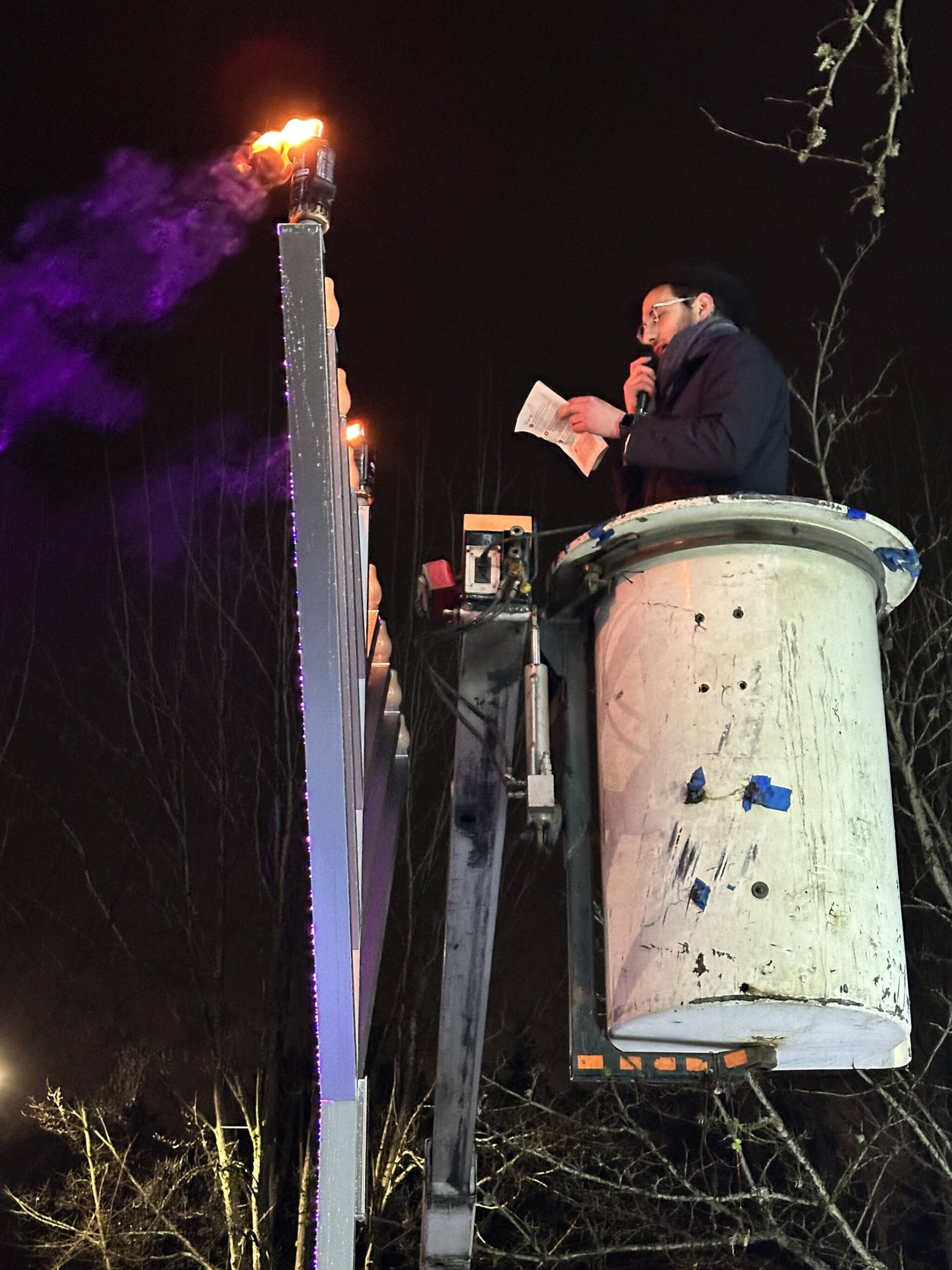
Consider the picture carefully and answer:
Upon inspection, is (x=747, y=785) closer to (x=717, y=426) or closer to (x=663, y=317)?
(x=717, y=426)

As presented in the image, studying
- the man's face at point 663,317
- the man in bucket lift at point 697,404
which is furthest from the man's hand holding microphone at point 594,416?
the man's face at point 663,317

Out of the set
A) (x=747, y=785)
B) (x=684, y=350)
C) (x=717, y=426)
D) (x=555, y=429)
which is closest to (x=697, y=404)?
(x=717, y=426)

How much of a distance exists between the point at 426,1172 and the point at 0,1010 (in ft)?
31.5

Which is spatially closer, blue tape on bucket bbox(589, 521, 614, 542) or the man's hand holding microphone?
blue tape on bucket bbox(589, 521, 614, 542)

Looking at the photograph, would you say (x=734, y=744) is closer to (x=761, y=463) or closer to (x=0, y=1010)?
(x=761, y=463)

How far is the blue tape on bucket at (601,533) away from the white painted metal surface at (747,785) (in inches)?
1.3

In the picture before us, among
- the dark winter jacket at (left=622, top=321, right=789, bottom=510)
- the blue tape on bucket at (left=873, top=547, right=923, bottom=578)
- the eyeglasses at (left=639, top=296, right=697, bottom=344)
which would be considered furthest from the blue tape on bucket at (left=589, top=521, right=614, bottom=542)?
the eyeglasses at (left=639, top=296, right=697, bottom=344)

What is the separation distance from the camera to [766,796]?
3.12 m

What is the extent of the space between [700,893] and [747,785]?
0.98ft

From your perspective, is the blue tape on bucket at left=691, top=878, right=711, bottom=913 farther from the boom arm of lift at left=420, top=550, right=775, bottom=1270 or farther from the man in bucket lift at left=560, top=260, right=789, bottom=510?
the man in bucket lift at left=560, top=260, right=789, bottom=510

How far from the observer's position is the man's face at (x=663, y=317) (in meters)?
4.04

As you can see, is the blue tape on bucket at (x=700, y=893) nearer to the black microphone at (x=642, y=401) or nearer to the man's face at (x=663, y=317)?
the black microphone at (x=642, y=401)

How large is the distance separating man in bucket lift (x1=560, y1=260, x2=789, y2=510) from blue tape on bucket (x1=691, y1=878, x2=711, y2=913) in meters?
1.07

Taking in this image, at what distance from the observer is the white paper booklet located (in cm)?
377
